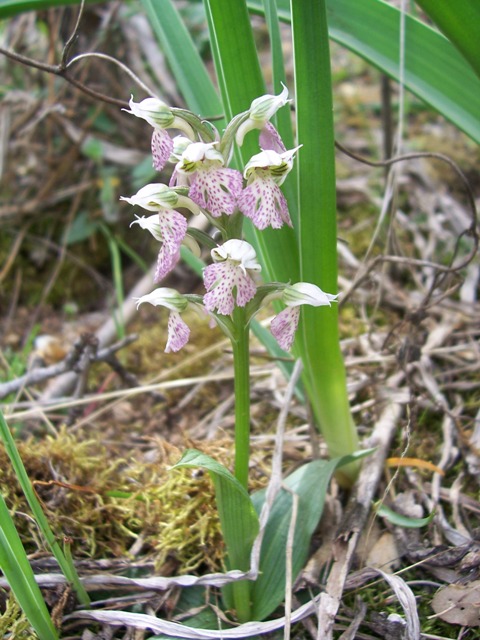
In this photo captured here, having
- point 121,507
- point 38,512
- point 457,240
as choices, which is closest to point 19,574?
point 38,512

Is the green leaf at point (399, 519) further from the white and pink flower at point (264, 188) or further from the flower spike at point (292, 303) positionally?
A: the white and pink flower at point (264, 188)

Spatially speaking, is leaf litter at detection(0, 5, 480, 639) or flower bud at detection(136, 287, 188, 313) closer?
flower bud at detection(136, 287, 188, 313)

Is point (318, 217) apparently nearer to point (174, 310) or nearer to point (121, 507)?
point (174, 310)

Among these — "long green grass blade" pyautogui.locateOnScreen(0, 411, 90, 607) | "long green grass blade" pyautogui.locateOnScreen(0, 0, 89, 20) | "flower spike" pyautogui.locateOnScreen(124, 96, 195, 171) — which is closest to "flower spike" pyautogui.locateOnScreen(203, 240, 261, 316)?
"flower spike" pyautogui.locateOnScreen(124, 96, 195, 171)

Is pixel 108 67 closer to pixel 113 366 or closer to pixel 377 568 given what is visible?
pixel 113 366

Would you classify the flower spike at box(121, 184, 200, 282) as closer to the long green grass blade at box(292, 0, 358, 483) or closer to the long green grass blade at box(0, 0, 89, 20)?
the long green grass blade at box(292, 0, 358, 483)

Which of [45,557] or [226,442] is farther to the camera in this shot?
[226,442]

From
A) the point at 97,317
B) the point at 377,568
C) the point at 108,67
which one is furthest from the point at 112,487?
the point at 108,67
